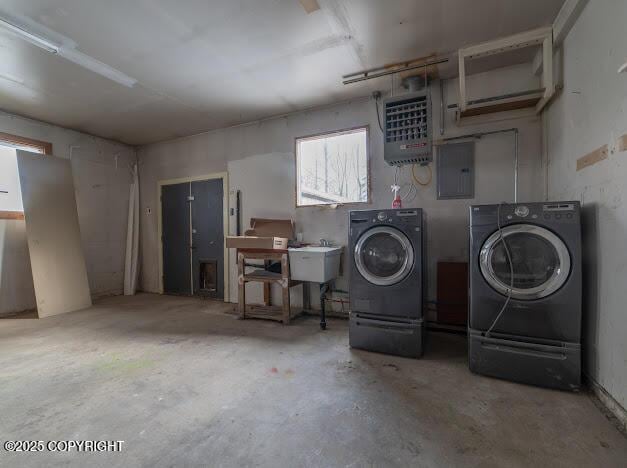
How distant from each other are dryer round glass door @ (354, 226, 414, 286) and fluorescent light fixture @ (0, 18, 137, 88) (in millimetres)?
2813

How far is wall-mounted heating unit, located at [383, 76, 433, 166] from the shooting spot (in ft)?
8.67

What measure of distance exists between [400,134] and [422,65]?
622 mm

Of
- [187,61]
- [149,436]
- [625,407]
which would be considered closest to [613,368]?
[625,407]

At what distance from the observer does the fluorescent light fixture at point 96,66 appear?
243 cm

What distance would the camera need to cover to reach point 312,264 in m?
2.91

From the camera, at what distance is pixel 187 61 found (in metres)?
2.56

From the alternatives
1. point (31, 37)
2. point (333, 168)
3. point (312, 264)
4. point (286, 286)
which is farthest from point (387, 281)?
point (31, 37)

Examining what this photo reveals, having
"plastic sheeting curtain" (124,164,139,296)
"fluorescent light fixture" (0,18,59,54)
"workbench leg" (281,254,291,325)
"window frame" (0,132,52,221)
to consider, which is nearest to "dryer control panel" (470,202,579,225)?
"workbench leg" (281,254,291,325)

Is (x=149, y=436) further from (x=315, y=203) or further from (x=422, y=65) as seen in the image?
(x=422, y=65)

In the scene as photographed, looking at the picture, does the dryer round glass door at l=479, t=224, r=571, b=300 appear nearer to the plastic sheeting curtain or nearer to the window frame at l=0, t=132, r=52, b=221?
the plastic sheeting curtain

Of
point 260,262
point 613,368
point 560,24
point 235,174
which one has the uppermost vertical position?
point 560,24

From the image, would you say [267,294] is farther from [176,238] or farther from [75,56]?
[75,56]

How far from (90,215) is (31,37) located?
112 inches

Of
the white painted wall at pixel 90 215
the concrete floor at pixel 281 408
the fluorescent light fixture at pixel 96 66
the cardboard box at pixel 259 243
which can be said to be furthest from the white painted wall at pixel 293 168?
the fluorescent light fixture at pixel 96 66
